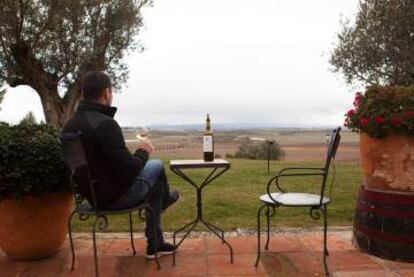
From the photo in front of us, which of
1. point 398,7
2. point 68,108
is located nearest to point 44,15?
point 68,108

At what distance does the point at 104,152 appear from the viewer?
12.5 feet

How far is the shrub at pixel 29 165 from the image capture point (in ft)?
14.0

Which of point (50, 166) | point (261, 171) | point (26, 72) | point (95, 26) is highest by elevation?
point (95, 26)

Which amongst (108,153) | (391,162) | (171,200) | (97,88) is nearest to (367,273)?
(391,162)

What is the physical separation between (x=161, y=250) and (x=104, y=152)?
1.32m

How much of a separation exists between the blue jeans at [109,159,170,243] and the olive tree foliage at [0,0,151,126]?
920cm

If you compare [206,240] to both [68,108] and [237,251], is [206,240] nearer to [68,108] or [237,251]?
[237,251]

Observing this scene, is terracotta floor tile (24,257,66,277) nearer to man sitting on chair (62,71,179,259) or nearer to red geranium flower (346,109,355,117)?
man sitting on chair (62,71,179,259)

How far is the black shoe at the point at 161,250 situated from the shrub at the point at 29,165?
978mm

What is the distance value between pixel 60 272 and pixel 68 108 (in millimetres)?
10685

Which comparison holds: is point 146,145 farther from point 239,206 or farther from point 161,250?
point 239,206

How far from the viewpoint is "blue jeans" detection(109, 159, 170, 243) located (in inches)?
159

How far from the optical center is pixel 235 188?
8930 mm

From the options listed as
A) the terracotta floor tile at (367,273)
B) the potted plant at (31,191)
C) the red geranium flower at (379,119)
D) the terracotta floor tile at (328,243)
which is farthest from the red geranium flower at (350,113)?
the potted plant at (31,191)
